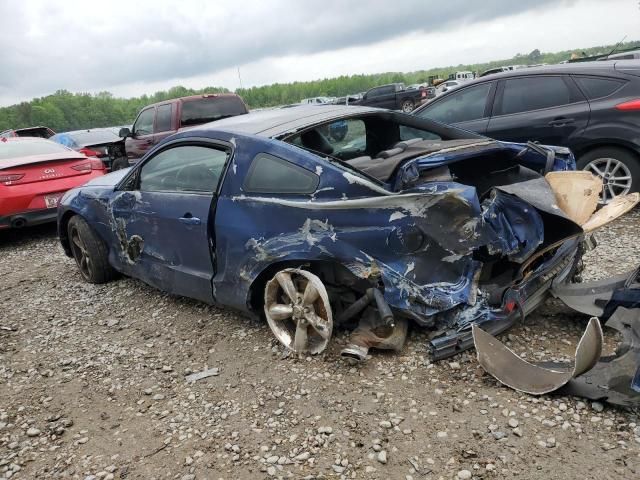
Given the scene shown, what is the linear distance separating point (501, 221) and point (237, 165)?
1674 millimetres

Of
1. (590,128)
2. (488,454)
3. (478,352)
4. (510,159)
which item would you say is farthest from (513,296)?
(590,128)

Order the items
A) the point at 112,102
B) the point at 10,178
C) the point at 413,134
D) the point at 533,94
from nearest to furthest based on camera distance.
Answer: the point at 413,134 → the point at 533,94 → the point at 10,178 → the point at 112,102

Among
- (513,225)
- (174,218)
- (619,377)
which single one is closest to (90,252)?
(174,218)

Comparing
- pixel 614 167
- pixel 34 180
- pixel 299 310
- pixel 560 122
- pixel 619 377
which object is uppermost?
pixel 34 180

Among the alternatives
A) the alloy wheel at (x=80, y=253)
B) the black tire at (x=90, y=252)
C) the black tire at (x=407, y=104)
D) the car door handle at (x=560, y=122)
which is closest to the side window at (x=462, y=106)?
the car door handle at (x=560, y=122)

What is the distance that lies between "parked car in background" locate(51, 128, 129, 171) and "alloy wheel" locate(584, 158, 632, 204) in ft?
29.7

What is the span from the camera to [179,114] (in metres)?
9.23

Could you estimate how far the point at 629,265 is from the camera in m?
4.11

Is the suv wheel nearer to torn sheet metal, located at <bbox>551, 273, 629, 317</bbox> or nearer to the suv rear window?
the suv rear window

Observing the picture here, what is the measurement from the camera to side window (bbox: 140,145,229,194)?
11.5ft

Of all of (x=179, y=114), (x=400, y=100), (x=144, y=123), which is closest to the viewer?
(x=179, y=114)

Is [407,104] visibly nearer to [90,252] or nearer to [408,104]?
[408,104]

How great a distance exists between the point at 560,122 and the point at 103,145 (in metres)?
9.76

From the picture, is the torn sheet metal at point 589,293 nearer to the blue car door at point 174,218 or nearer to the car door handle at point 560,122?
the blue car door at point 174,218
